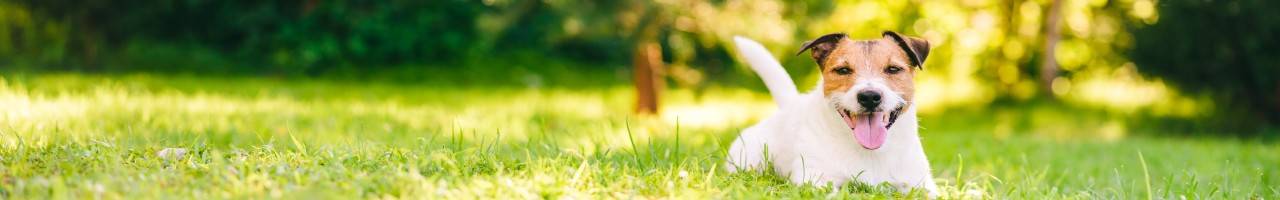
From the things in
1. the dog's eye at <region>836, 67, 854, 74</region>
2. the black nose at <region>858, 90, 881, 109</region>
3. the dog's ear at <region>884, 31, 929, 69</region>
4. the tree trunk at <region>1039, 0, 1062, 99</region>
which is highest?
the dog's ear at <region>884, 31, 929, 69</region>

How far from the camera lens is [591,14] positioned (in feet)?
31.8

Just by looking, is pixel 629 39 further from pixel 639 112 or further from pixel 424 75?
pixel 424 75

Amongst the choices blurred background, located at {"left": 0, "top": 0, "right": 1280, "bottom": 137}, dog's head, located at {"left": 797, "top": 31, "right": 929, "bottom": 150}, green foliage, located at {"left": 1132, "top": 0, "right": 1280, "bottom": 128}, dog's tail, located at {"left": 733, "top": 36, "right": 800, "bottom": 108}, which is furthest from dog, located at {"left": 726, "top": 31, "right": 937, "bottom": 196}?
green foliage, located at {"left": 1132, "top": 0, "right": 1280, "bottom": 128}

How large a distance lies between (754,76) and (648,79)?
10.5ft

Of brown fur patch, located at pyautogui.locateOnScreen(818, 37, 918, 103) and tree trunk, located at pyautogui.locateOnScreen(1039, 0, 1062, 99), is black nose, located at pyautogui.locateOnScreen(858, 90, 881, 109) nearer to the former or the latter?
brown fur patch, located at pyautogui.locateOnScreen(818, 37, 918, 103)

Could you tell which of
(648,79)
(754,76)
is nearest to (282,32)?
(754,76)

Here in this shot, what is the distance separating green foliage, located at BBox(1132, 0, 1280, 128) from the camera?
11.0 meters

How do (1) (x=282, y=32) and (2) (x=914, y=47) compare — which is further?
(1) (x=282, y=32)

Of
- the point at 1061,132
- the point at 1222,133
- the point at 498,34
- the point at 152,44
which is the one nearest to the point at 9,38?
the point at 152,44

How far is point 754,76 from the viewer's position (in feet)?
46.1

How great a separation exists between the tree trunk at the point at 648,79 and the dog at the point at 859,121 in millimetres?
6801

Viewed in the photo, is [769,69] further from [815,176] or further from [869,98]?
[869,98]

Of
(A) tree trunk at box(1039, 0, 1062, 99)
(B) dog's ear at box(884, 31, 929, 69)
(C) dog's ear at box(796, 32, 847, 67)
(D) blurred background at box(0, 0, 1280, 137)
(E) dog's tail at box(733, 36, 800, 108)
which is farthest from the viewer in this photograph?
(A) tree trunk at box(1039, 0, 1062, 99)

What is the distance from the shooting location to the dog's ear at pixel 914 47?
→ 3.83m
